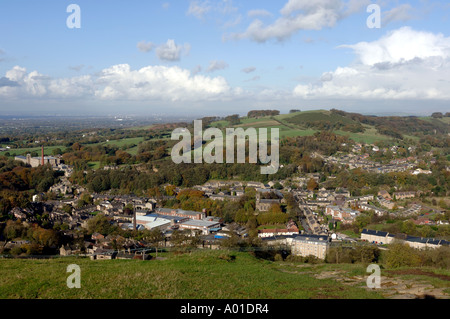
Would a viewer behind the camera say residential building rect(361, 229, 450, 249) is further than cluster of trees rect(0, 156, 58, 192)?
No

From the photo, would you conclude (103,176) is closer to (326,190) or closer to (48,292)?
(326,190)

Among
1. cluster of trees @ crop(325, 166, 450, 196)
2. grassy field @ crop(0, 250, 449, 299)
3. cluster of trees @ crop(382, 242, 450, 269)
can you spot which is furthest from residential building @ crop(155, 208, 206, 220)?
grassy field @ crop(0, 250, 449, 299)

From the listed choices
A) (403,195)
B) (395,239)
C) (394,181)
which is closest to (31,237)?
(395,239)

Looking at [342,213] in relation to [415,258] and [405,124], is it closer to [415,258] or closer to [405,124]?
[415,258]

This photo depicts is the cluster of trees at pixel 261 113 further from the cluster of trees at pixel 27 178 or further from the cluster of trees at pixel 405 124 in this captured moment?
the cluster of trees at pixel 27 178

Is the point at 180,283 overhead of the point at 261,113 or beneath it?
beneath

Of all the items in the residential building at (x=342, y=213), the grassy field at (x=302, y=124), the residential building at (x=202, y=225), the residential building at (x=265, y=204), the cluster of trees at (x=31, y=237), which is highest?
the grassy field at (x=302, y=124)

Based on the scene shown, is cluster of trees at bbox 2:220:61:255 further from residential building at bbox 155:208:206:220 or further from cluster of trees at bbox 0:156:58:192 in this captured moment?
cluster of trees at bbox 0:156:58:192

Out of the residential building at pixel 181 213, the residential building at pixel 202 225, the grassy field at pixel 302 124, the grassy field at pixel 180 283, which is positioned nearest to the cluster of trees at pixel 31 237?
the grassy field at pixel 180 283

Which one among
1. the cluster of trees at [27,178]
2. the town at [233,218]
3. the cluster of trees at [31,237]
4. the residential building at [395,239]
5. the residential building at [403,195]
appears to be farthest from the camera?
the cluster of trees at [27,178]
